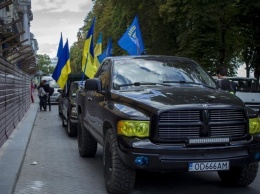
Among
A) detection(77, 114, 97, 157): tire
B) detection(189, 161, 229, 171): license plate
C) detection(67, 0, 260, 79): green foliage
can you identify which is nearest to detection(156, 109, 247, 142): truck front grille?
detection(189, 161, 229, 171): license plate

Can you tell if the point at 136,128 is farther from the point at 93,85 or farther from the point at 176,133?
the point at 93,85

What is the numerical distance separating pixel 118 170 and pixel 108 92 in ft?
4.79

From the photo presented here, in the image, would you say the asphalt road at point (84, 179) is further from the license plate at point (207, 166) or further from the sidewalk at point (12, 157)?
the license plate at point (207, 166)

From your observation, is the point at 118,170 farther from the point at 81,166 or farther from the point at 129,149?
A: the point at 81,166

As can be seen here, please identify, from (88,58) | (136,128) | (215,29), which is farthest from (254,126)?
(215,29)

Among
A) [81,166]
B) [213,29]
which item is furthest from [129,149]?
[213,29]

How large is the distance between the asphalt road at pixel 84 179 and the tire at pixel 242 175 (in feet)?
0.35

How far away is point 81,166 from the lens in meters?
8.43

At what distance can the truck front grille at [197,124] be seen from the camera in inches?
217

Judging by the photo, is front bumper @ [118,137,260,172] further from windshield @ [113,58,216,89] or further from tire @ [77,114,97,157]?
tire @ [77,114,97,157]

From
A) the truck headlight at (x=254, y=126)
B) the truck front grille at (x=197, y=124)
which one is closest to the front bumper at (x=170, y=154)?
the truck front grille at (x=197, y=124)

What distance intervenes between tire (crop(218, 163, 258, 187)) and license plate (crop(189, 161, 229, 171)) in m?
0.80

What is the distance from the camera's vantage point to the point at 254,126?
5930 mm

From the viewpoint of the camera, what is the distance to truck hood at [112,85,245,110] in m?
5.64
